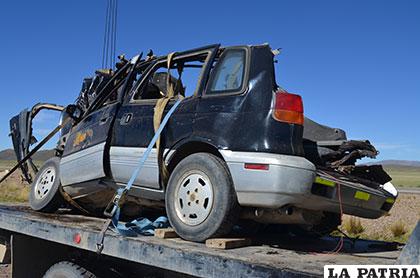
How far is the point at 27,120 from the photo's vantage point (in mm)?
7176

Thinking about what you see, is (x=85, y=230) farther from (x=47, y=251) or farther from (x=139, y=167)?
(x=47, y=251)

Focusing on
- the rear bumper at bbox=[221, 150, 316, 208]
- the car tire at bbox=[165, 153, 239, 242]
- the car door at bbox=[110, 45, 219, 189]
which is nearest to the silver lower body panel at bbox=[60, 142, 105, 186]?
the car door at bbox=[110, 45, 219, 189]

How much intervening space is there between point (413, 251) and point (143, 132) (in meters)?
2.86

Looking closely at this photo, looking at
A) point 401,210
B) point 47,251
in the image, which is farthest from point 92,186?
point 401,210

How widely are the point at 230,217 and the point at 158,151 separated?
0.97m

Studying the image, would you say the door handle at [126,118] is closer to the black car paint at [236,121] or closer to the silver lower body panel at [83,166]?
the black car paint at [236,121]

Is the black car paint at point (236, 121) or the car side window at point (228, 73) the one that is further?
the car side window at point (228, 73)

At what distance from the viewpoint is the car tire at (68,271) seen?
4504 millimetres

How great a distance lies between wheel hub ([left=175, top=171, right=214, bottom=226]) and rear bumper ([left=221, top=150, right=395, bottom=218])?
24cm

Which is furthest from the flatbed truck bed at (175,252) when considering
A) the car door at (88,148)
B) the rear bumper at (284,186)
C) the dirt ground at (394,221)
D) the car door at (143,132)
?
the dirt ground at (394,221)

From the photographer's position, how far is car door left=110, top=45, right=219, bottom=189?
4.61 metres

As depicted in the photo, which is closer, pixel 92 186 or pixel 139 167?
pixel 139 167

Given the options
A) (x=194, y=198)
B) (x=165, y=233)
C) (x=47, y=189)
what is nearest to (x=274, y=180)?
(x=194, y=198)

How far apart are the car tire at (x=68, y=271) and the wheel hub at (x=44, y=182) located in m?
1.44
